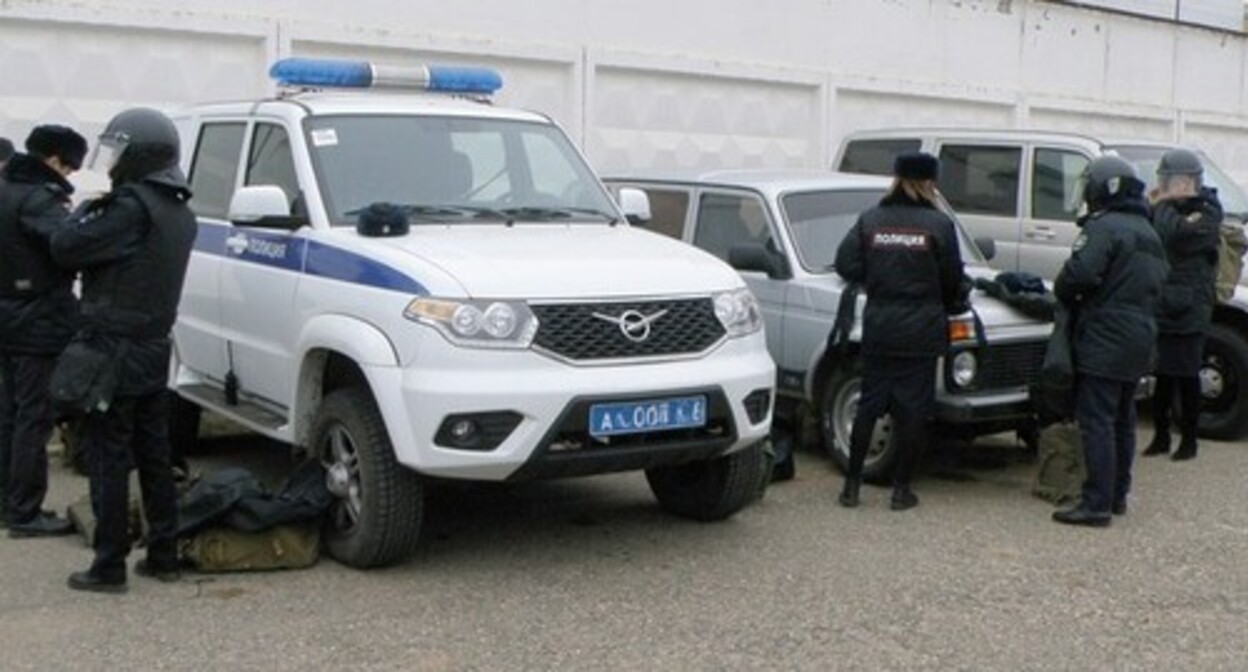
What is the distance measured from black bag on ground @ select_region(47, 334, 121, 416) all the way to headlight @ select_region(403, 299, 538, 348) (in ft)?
3.80

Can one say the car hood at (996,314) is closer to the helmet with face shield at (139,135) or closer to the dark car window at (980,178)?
the dark car window at (980,178)

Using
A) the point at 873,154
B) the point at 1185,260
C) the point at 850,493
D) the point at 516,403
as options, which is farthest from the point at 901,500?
the point at 873,154

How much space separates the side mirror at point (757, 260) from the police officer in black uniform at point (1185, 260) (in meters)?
2.24

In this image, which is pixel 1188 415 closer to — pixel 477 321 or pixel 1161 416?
pixel 1161 416

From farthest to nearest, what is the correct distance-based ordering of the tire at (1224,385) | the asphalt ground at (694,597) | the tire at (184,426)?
the tire at (1224,385) → the tire at (184,426) → the asphalt ground at (694,597)

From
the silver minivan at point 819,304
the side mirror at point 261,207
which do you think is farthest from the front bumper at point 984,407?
the side mirror at point 261,207

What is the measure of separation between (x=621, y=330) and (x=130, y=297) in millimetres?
1930

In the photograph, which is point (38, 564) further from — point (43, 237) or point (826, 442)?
point (826, 442)

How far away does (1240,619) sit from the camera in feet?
18.4

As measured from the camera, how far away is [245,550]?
5.96 metres

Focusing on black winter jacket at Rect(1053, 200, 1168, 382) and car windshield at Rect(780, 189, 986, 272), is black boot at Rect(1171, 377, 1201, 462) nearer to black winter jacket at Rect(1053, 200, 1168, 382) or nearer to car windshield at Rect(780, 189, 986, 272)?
car windshield at Rect(780, 189, 986, 272)

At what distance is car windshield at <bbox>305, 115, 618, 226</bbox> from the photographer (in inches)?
257

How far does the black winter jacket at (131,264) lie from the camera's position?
536 cm

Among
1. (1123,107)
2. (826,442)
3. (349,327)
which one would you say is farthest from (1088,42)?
(349,327)
